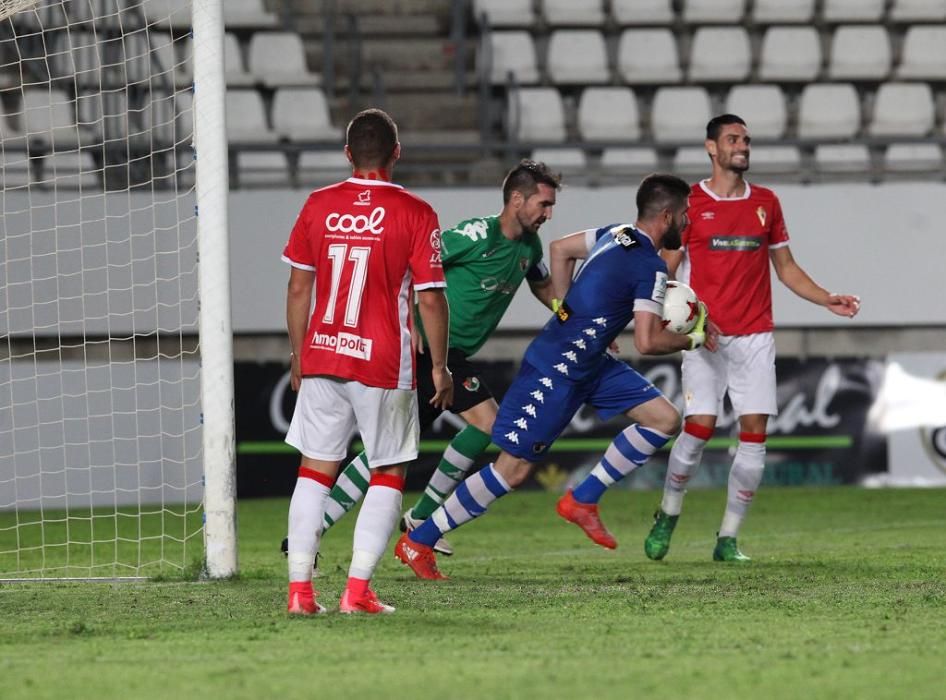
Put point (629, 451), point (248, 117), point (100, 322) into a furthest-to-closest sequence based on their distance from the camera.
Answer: point (248, 117) < point (100, 322) < point (629, 451)

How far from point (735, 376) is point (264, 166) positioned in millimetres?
7310

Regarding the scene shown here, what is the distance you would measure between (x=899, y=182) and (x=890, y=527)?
4.73 metres

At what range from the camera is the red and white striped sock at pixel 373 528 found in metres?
5.16

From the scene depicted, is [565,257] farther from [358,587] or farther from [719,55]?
[719,55]

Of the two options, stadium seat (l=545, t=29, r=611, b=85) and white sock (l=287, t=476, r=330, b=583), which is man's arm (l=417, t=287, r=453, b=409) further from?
stadium seat (l=545, t=29, r=611, b=85)

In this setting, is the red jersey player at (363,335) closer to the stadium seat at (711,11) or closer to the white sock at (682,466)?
the white sock at (682,466)

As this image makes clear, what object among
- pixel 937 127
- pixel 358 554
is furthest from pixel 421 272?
pixel 937 127

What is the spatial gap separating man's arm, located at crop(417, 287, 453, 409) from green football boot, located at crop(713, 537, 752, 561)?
2.71 metres

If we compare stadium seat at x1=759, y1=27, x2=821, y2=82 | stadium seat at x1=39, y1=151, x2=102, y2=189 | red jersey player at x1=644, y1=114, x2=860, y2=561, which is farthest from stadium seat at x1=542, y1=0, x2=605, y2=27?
red jersey player at x1=644, y1=114, x2=860, y2=561

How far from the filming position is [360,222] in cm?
514

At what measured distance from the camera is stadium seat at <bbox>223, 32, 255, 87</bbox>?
1514 cm

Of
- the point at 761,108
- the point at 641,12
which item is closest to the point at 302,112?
the point at 641,12

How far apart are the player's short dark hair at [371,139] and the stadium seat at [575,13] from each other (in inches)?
439

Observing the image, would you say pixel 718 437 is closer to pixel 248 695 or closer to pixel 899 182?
pixel 899 182
